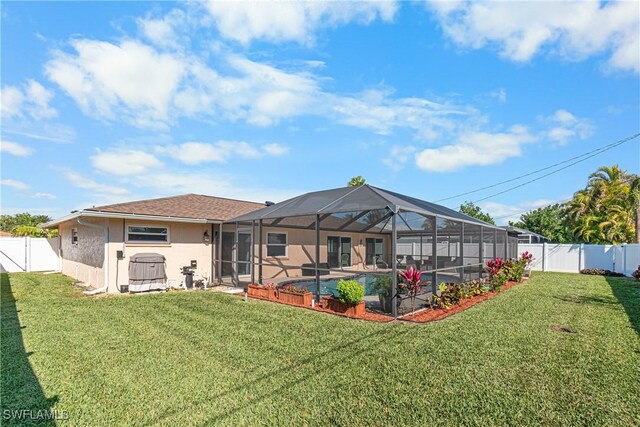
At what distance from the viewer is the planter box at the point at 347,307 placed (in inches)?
290

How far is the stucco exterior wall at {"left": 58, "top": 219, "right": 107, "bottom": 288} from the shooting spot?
11104mm

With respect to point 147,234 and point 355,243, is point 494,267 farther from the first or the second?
point 147,234

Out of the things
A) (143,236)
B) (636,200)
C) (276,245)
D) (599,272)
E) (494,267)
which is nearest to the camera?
(143,236)

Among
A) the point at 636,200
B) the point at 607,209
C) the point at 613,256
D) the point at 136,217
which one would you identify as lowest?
the point at 613,256

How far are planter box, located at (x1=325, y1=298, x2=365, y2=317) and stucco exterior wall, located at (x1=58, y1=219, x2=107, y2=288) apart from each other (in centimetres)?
762

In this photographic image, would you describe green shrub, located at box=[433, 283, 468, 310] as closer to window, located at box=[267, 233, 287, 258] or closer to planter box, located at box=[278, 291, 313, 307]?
planter box, located at box=[278, 291, 313, 307]

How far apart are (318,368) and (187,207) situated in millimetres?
10175

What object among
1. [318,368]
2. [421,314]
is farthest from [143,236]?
[318,368]

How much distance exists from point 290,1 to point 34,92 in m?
8.41

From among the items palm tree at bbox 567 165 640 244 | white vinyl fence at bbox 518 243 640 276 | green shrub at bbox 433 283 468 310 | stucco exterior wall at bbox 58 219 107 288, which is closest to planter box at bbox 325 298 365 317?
green shrub at bbox 433 283 468 310

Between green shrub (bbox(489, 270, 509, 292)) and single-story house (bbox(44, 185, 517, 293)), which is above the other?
single-story house (bbox(44, 185, 517, 293))

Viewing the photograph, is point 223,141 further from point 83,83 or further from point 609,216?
point 609,216

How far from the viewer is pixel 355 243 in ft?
57.1

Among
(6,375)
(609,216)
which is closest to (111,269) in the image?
(6,375)
